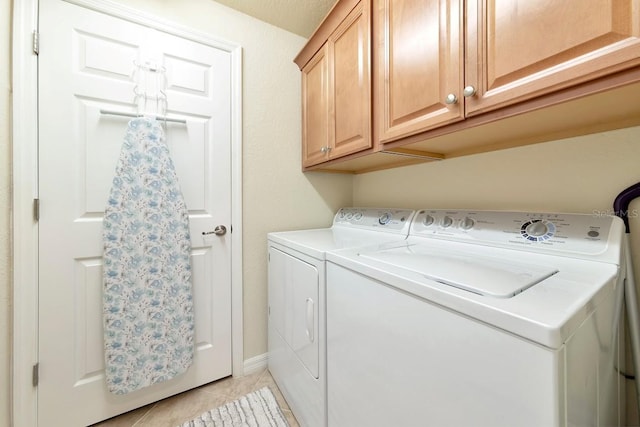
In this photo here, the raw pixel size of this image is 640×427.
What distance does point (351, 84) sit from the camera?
50.6 inches

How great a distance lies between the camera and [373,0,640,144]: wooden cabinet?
56 centimetres

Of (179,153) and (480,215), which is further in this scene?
(179,153)

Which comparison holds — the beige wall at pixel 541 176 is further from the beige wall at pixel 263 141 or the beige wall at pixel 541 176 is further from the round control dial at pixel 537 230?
the beige wall at pixel 263 141

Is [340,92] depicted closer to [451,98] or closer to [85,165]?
[451,98]

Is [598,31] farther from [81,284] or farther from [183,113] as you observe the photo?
[81,284]

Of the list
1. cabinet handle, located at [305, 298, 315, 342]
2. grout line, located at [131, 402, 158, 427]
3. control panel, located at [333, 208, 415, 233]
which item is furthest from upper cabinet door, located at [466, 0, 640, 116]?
grout line, located at [131, 402, 158, 427]

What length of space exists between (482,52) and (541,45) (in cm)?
15

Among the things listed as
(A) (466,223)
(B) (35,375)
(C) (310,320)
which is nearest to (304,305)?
(C) (310,320)

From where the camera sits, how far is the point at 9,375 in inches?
A: 45.3

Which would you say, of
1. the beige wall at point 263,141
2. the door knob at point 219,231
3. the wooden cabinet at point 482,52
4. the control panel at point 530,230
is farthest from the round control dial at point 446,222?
the door knob at point 219,231

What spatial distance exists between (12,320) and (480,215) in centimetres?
224

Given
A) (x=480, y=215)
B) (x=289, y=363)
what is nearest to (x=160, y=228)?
(x=289, y=363)

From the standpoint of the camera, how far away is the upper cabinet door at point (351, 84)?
1.19 metres

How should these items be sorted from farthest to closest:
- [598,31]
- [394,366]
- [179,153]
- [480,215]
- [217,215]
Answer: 1. [217,215]
2. [179,153]
3. [480,215]
4. [394,366]
5. [598,31]
